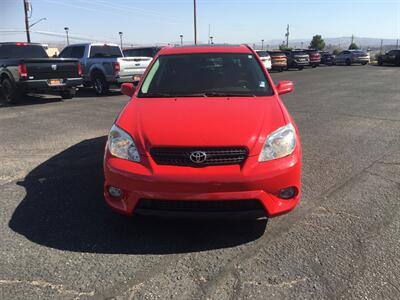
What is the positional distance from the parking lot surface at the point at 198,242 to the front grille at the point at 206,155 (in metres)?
0.52

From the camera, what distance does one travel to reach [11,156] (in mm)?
6383

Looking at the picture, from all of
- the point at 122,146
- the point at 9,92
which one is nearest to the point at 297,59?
the point at 9,92

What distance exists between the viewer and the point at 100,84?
49.4 feet

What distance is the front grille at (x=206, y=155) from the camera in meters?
3.39

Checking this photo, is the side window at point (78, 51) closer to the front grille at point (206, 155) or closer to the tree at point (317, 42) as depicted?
the front grille at point (206, 155)

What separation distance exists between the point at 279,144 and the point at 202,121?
28.3 inches

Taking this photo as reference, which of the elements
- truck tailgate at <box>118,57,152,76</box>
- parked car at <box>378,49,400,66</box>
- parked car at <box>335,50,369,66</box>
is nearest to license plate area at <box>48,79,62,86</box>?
truck tailgate at <box>118,57,152,76</box>

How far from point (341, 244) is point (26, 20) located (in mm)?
32623

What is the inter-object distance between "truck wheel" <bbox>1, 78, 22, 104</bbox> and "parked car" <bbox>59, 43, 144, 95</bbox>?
10.8ft

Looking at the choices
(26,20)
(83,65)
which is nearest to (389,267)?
(83,65)

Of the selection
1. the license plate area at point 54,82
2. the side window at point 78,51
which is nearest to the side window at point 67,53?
the side window at point 78,51

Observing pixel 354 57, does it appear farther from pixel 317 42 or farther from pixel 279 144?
pixel 317 42

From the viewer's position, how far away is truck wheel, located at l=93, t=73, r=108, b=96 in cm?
1488

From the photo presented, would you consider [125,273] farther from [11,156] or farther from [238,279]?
[11,156]
